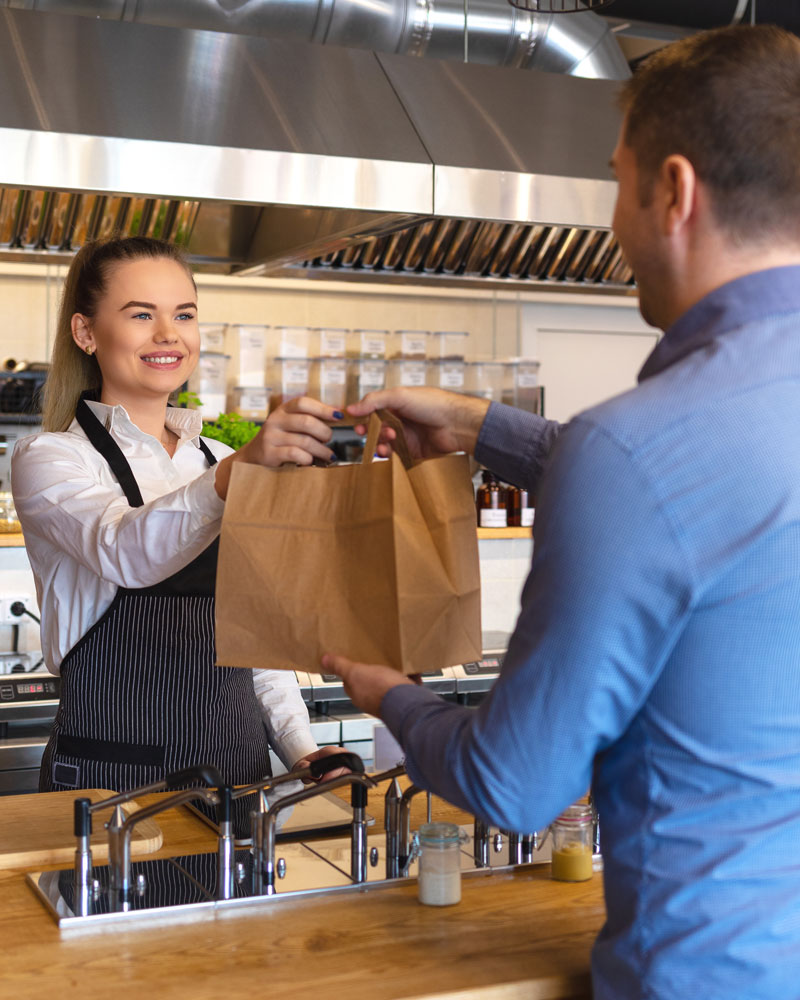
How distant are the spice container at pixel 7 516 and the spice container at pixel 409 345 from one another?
9.04 feet

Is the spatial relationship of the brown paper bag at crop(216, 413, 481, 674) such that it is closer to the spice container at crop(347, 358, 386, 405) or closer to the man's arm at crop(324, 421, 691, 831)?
the man's arm at crop(324, 421, 691, 831)

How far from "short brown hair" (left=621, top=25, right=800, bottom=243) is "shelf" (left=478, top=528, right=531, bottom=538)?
3092 millimetres

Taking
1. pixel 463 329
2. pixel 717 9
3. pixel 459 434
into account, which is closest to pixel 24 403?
pixel 463 329

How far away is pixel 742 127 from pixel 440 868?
0.87 metres

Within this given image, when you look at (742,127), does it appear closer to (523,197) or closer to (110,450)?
(110,450)

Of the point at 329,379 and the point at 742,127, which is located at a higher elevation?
the point at 329,379

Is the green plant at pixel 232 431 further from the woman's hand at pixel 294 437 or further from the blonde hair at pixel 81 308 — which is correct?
the woman's hand at pixel 294 437

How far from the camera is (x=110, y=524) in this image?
162cm

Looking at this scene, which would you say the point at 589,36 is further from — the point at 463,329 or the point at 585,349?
the point at 585,349

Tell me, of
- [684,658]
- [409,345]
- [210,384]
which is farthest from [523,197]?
[409,345]

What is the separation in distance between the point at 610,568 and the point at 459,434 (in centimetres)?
57

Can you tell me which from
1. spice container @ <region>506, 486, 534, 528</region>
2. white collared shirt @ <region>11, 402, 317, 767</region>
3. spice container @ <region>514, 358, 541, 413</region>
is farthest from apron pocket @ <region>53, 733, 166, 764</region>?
spice container @ <region>514, 358, 541, 413</region>

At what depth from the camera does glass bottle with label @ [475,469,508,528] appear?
420 centimetres

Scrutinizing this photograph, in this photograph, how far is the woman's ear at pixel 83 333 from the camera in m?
2.05
